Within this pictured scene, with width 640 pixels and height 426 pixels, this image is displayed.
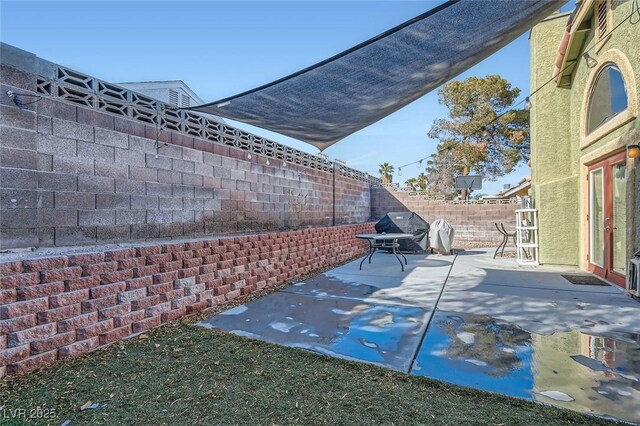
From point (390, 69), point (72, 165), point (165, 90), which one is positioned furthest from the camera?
point (165, 90)

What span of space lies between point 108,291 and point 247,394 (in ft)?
5.71

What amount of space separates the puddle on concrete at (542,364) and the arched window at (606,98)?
Answer: 404 centimetres

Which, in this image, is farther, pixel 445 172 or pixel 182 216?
pixel 445 172

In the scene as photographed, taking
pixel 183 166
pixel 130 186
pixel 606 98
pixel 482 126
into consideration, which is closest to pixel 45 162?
pixel 130 186

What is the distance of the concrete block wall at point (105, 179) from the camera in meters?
2.69

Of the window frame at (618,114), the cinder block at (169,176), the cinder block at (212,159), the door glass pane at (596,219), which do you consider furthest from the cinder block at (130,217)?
the door glass pane at (596,219)

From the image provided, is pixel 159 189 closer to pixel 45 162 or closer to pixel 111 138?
pixel 111 138

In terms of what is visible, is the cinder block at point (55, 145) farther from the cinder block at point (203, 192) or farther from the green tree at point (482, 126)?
the green tree at point (482, 126)

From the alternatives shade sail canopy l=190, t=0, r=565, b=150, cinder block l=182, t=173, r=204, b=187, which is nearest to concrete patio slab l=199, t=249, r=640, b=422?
cinder block l=182, t=173, r=204, b=187

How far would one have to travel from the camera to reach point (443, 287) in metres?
5.39

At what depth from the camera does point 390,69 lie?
322 centimetres

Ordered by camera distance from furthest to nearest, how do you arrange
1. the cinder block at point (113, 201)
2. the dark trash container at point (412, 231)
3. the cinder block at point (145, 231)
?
the dark trash container at point (412, 231), the cinder block at point (145, 231), the cinder block at point (113, 201)

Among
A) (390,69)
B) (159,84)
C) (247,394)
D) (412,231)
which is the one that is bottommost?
(247,394)

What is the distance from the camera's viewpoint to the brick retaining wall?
94.2 inches
